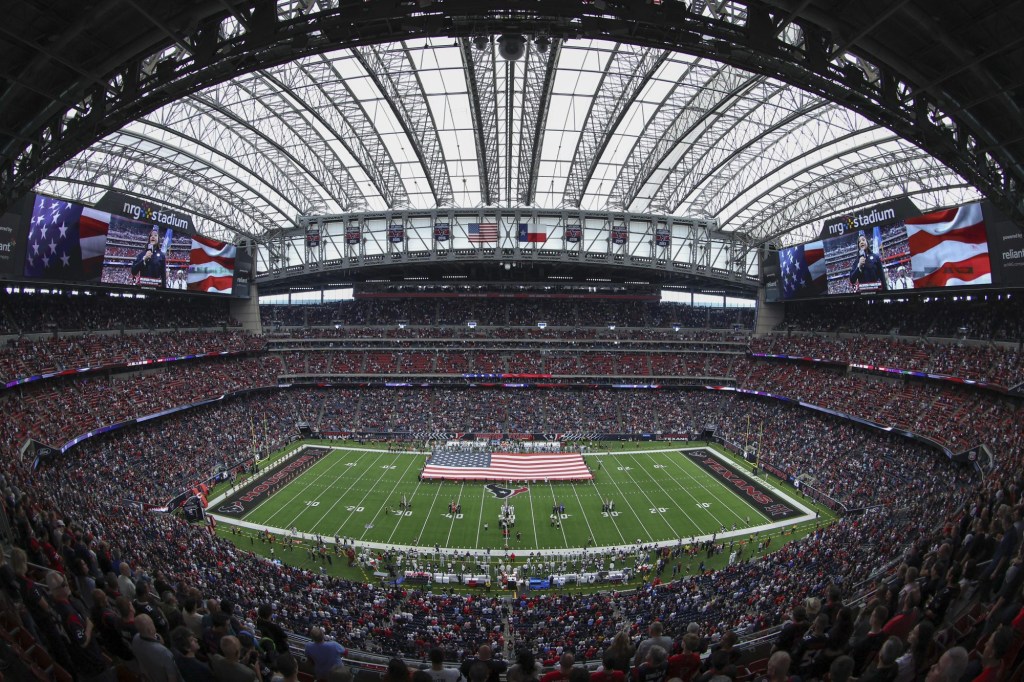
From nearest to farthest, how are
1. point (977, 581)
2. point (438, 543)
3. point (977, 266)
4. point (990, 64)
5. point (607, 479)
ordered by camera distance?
point (977, 581) < point (990, 64) < point (438, 543) < point (977, 266) < point (607, 479)

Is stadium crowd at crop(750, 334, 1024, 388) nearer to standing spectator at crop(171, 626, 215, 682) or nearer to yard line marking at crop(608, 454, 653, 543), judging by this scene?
yard line marking at crop(608, 454, 653, 543)

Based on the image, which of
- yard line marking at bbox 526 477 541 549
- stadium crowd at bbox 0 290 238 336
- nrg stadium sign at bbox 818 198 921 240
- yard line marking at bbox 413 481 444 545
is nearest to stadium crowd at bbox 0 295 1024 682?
stadium crowd at bbox 0 290 238 336

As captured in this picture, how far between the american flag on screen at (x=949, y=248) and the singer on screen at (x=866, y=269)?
10.0ft

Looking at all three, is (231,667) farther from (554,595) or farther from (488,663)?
(554,595)

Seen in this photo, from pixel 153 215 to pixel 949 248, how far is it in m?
63.8

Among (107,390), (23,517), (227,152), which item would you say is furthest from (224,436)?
(23,517)

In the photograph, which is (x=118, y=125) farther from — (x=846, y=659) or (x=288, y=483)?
(x=288, y=483)

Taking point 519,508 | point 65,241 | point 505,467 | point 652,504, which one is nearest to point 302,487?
point 505,467

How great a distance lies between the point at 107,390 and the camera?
130ft

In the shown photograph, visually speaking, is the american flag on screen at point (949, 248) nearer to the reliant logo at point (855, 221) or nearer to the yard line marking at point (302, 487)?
the reliant logo at point (855, 221)

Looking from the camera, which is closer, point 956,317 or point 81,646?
point 81,646

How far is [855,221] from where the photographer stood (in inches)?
1758

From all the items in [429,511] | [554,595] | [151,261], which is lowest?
[429,511]

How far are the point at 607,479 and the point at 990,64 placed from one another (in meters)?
32.3
